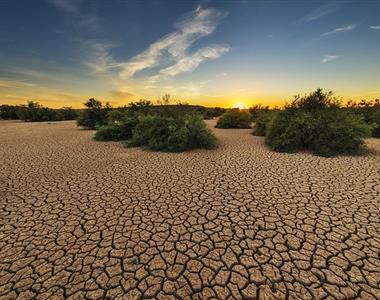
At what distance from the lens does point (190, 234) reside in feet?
9.18

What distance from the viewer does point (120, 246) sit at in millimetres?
2562

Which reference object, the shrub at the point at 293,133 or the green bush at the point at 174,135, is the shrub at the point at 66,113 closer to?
the green bush at the point at 174,135

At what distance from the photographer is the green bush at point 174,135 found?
27.1 feet

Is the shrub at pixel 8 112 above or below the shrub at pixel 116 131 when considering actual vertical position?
above

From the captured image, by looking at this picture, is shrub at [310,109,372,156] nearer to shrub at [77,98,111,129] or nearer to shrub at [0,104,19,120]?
shrub at [77,98,111,129]

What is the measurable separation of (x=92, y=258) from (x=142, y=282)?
80cm

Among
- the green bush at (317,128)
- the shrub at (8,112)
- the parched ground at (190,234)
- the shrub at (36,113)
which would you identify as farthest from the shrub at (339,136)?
the shrub at (8,112)

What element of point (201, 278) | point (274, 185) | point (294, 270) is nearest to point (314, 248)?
point (294, 270)

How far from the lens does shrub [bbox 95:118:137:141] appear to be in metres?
10.7

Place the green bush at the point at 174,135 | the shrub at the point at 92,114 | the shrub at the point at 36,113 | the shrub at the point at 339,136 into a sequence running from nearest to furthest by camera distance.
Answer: the shrub at the point at 339,136
the green bush at the point at 174,135
the shrub at the point at 92,114
the shrub at the point at 36,113

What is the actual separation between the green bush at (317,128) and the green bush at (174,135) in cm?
313

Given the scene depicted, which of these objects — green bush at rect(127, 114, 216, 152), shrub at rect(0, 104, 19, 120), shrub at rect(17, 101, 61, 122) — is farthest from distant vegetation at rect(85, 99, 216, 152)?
shrub at rect(0, 104, 19, 120)

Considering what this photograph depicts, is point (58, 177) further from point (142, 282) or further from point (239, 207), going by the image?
point (239, 207)

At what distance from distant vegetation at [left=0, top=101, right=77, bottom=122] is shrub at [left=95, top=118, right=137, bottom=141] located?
23008mm
